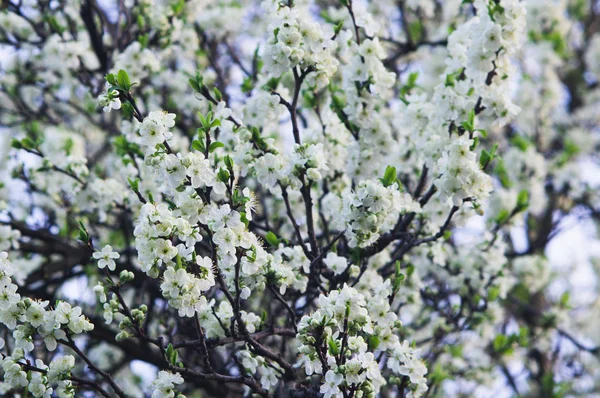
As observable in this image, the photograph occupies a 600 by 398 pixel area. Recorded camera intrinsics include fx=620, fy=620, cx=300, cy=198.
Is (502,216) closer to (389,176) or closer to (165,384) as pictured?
(389,176)

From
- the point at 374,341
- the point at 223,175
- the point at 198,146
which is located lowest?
the point at 374,341

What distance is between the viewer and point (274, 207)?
6145 mm

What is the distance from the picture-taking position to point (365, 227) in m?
3.83

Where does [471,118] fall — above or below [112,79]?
above

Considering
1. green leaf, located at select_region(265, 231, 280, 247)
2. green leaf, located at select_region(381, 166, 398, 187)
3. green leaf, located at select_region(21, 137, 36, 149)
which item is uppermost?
green leaf, located at select_region(21, 137, 36, 149)

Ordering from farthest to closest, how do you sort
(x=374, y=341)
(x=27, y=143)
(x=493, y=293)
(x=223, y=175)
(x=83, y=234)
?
(x=493, y=293), (x=27, y=143), (x=374, y=341), (x=83, y=234), (x=223, y=175)

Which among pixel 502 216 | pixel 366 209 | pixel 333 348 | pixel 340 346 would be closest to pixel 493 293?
pixel 502 216

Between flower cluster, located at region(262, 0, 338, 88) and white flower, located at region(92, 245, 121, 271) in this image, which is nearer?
white flower, located at region(92, 245, 121, 271)

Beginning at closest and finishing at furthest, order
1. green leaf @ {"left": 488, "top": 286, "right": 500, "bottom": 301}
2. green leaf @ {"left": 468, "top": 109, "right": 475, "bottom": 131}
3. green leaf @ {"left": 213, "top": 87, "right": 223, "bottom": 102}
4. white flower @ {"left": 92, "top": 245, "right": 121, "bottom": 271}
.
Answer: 1. white flower @ {"left": 92, "top": 245, "right": 121, "bottom": 271}
2. green leaf @ {"left": 468, "top": 109, "right": 475, "bottom": 131}
3. green leaf @ {"left": 213, "top": 87, "right": 223, "bottom": 102}
4. green leaf @ {"left": 488, "top": 286, "right": 500, "bottom": 301}

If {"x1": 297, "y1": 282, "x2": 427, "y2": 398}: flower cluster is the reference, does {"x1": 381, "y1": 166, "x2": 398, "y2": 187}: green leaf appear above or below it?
above

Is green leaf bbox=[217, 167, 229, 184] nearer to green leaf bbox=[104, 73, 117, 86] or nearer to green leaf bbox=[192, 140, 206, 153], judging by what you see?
green leaf bbox=[192, 140, 206, 153]

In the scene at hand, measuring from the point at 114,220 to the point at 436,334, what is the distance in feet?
12.4

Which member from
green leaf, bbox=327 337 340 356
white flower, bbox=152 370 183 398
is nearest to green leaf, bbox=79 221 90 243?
white flower, bbox=152 370 183 398

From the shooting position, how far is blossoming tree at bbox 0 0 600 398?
3.44 m
